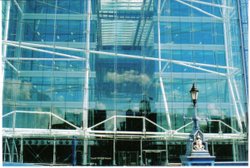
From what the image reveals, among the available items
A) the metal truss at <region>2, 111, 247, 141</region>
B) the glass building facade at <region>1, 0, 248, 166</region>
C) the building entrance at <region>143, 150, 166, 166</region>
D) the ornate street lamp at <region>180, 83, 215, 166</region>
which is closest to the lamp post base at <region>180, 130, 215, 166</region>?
the ornate street lamp at <region>180, 83, 215, 166</region>

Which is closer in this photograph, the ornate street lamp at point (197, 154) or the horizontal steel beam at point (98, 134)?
the ornate street lamp at point (197, 154)

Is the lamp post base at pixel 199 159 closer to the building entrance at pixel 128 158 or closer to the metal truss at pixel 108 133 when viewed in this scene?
the metal truss at pixel 108 133

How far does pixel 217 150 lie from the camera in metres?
23.0

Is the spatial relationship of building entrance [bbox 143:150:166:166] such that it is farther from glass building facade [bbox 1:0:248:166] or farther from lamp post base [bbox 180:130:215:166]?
lamp post base [bbox 180:130:215:166]

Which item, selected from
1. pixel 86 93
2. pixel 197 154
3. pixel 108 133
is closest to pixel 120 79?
pixel 86 93

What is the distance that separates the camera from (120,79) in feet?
76.0

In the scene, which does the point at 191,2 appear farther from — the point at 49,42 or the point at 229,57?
the point at 49,42

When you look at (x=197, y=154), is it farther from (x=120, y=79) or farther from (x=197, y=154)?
(x=120, y=79)

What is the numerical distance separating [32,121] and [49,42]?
5.00 m

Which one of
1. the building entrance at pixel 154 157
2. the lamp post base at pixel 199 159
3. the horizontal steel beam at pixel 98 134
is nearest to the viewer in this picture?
the lamp post base at pixel 199 159

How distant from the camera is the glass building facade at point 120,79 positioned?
21.6m

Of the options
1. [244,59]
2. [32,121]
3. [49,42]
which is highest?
[49,42]

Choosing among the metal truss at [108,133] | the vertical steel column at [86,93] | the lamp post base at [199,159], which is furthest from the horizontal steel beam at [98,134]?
the lamp post base at [199,159]

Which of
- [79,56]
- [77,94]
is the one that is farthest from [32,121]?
[79,56]
